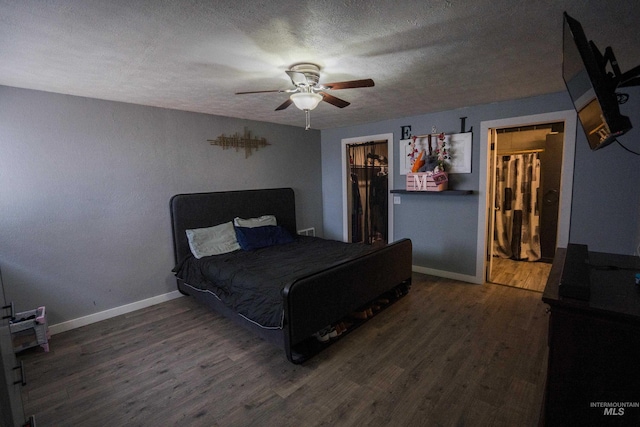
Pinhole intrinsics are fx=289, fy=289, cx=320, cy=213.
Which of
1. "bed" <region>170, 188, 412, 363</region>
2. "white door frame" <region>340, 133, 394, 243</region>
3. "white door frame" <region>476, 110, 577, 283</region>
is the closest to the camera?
"bed" <region>170, 188, 412, 363</region>

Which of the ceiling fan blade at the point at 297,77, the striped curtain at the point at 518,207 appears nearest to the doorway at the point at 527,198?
the striped curtain at the point at 518,207

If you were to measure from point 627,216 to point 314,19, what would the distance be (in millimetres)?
3499

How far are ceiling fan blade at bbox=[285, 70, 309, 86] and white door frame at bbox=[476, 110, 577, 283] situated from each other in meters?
2.56

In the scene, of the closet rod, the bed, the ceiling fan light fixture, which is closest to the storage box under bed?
the bed

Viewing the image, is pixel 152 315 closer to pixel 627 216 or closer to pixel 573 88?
pixel 573 88

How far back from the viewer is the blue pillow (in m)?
3.78

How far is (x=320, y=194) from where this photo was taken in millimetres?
5496

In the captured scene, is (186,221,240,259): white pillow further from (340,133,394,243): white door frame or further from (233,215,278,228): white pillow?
(340,133,394,243): white door frame

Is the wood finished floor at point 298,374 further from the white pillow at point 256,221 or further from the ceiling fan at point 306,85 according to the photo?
the ceiling fan at point 306,85

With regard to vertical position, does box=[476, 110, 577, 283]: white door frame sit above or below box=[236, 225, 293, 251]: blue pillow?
above

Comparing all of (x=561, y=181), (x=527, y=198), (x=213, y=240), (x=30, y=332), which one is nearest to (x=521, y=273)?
(x=527, y=198)

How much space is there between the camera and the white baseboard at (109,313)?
115 inches

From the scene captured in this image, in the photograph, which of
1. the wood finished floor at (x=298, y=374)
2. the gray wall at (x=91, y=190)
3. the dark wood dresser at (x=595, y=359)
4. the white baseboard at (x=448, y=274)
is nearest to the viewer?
the dark wood dresser at (x=595, y=359)

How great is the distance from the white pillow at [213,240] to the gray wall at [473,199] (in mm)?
2175
